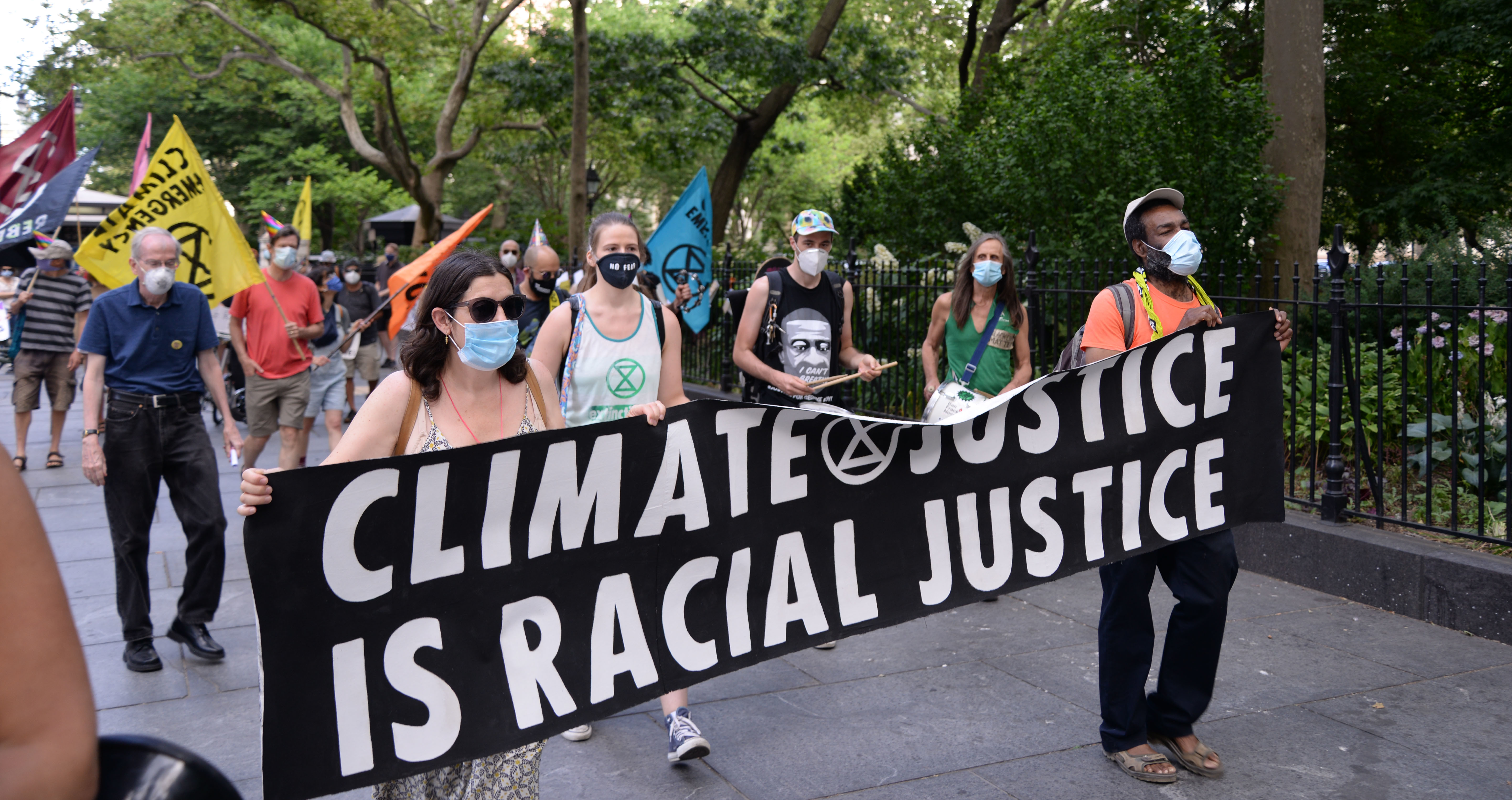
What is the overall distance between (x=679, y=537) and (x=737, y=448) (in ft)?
1.11

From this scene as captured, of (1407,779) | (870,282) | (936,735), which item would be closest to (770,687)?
(936,735)

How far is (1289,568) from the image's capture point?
21.1 ft

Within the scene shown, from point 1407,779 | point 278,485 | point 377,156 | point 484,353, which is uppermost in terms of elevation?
point 377,156

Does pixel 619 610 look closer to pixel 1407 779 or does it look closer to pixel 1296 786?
pixel 1296 786

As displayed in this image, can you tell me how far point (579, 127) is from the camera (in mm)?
17250

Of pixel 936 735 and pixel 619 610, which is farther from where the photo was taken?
pixel 936 735

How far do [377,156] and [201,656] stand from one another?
22.2m

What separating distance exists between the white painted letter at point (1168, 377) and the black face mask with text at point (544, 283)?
459cm

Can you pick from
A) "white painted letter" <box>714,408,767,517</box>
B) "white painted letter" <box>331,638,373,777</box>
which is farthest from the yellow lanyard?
"white painted letter" <box>331,638,373,777</box>

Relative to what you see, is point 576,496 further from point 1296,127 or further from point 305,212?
point 305,212

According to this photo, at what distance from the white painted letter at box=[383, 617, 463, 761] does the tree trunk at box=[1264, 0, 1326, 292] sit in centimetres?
926

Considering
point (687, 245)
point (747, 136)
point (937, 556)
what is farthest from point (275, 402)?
point (747, 136)

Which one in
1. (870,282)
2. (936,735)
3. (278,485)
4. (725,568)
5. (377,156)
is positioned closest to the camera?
(278,485)

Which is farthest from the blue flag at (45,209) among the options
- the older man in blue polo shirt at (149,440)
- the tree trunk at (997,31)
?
the tree trunk at (997,31)
